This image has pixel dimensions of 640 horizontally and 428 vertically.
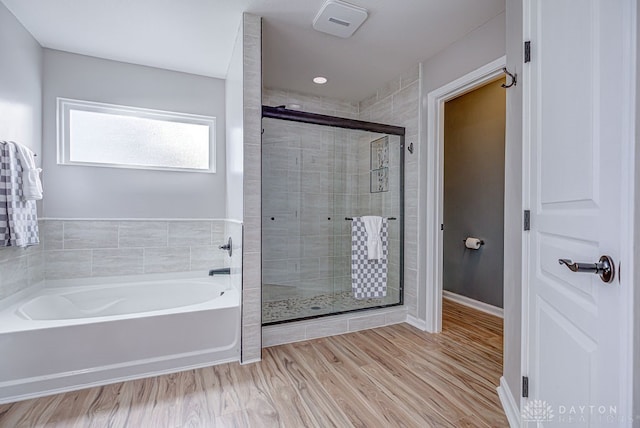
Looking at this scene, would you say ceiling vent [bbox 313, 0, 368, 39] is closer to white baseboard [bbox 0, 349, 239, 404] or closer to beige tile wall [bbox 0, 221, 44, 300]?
white baseboard [bbox 0, 349, 239, 404]

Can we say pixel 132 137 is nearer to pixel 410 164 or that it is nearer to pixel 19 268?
pixel 19 268

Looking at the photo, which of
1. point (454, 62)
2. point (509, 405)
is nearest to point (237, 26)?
point (454, 62)

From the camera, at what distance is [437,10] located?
2.08m

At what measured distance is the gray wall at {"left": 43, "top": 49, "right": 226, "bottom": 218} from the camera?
2590mm

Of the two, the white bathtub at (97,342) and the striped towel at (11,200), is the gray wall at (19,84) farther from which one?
the white bathtub at (97,342)

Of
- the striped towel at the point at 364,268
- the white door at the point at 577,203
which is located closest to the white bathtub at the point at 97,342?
the striped towel at the point at 364,268

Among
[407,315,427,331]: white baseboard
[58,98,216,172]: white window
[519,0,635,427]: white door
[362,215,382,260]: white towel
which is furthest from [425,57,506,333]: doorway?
[58,98,216,172]: white window

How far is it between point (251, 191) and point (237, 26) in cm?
130

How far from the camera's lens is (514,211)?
1.56m

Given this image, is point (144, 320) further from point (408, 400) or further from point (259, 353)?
point (408, 400)

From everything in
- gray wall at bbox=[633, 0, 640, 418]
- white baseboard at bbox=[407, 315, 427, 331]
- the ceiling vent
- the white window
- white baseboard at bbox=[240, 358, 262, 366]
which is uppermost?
the ceiling vent

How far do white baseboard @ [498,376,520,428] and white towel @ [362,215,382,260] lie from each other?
1.41m

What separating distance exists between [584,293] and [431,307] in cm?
196

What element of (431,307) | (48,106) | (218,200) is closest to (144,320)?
(218,200)
